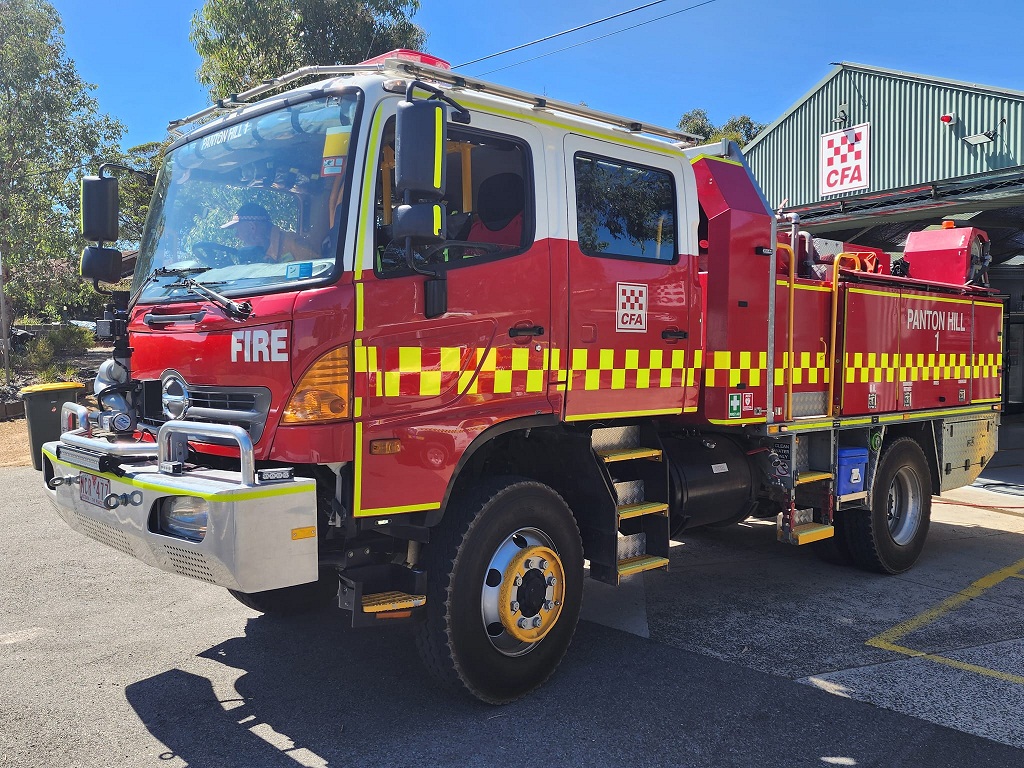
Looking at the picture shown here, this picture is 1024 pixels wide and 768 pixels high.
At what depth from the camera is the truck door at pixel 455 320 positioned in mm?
3398

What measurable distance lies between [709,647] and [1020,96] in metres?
10.3

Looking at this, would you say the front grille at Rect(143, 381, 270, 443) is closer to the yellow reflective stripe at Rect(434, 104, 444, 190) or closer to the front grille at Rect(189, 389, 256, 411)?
the front grille at Rect(189, 389, 256, 411)

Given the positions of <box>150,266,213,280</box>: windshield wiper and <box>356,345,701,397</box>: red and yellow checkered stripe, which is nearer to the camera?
<box>356,345,701,397</box>: red and yellow checkered stripe

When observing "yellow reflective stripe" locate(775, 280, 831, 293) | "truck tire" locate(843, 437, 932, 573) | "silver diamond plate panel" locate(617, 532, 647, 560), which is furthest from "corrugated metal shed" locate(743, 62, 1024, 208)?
"silver diamond plate panel" locate(617, 532, 647, 560)

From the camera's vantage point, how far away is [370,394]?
3.38 metres

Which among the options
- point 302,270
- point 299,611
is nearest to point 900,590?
point 299,611

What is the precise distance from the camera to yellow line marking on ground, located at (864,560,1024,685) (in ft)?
14.5

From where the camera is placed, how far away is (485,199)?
4000mm

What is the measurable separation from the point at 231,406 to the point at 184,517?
1.65 ft

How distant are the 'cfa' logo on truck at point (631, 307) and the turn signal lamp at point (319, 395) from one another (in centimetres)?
171

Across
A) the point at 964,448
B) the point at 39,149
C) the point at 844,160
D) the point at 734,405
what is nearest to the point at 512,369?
the point at 734,405

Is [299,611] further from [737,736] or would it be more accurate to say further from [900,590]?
[900,590]

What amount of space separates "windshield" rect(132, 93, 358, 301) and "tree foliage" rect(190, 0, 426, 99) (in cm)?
1162

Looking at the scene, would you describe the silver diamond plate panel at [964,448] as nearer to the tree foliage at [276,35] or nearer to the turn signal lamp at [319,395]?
the turn signal lamp at [319,395]
